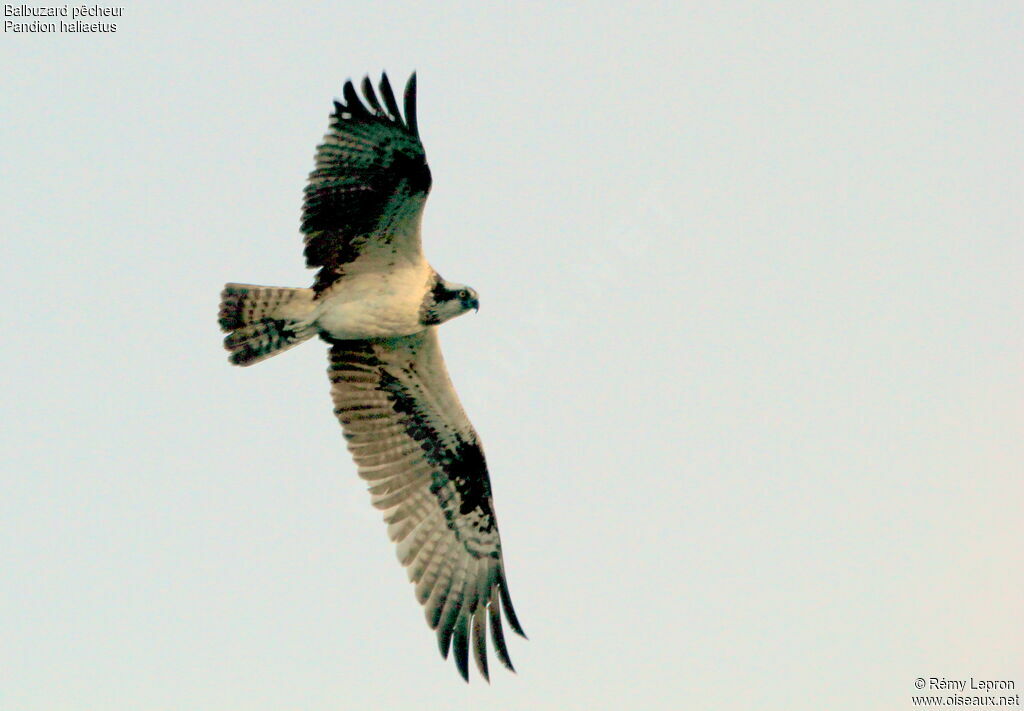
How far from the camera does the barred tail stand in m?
11.3

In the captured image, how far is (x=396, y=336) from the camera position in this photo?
11.8 metres

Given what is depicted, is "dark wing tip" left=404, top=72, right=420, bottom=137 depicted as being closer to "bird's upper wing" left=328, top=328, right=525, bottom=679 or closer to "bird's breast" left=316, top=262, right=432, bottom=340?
"bird's breast" left=316, top=262, right=432, bottom=340

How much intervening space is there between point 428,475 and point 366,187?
9.42 feet

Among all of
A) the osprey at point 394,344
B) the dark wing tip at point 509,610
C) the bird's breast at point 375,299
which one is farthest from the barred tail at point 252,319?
the dark wing tip at point 509,610

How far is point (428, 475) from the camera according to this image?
1243cm

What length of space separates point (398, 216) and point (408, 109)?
91cm

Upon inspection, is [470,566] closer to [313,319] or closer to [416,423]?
[416,423]

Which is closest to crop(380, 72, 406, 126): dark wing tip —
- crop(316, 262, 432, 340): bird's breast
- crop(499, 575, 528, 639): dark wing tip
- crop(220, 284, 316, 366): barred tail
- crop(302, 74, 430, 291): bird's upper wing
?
crop(302, 74, 430, 291): bird's upper wing

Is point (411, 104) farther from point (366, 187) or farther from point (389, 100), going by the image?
point (366, 187)

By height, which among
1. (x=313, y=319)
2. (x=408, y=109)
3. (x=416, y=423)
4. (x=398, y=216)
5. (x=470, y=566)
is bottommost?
(x=470, y=566)

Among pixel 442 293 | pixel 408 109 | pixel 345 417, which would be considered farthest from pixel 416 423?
pixel 408 109

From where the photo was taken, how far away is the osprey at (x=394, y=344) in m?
11.0

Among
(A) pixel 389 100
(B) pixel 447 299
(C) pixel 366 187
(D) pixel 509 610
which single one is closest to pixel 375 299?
(B) pixel 447 299

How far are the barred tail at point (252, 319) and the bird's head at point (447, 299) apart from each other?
118 cm
